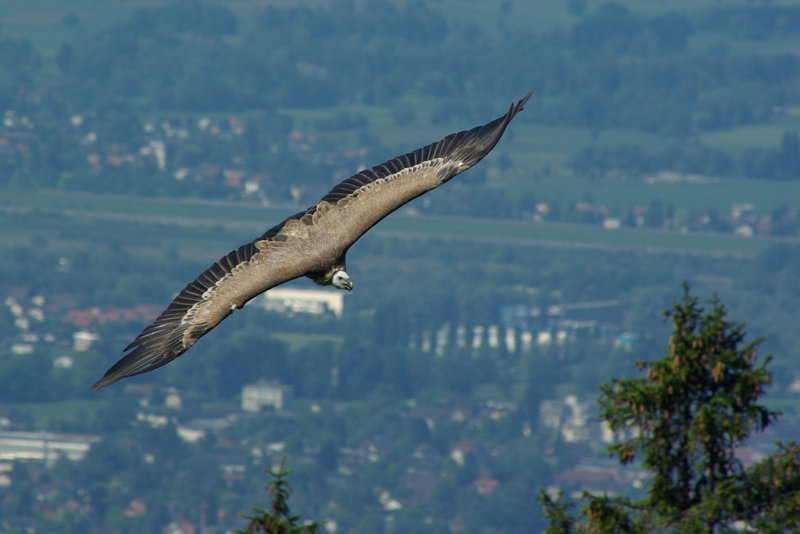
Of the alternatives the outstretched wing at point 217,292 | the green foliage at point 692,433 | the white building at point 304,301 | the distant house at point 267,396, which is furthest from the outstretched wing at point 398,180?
the white building at point 304,301

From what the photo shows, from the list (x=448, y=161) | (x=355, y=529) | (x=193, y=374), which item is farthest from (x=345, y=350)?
(x=448, y=161)

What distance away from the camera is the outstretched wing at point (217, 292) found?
18953mm

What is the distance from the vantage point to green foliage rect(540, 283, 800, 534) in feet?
60.8

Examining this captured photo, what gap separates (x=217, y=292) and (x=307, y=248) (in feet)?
6.09

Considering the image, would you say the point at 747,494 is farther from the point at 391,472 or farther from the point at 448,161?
the point at 391,472

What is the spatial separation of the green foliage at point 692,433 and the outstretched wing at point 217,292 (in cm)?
461

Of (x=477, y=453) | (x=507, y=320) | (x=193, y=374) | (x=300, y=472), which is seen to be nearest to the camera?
(x=300, y=472)

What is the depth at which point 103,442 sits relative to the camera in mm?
127312

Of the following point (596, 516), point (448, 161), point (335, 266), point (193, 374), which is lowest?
point (596, 516)

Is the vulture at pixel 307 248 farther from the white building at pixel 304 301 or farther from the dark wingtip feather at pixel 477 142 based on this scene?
the white building at pixel 304 301

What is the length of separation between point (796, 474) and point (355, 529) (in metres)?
96.9

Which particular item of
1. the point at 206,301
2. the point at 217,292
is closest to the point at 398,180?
the point at 217,292

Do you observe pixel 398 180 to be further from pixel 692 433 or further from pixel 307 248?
pixel 692 433

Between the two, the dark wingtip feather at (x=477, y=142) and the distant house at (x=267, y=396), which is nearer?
the dark wingtip feather at (x=477, y=142)
